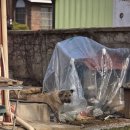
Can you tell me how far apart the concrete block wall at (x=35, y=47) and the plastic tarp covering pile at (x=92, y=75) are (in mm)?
1386

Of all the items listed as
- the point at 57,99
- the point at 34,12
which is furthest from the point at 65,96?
the point at 34,12

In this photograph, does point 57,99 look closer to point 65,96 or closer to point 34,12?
point 65,96

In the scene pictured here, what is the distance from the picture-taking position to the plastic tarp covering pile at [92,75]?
416 inches

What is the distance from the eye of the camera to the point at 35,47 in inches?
547

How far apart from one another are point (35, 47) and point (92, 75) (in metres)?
3.54

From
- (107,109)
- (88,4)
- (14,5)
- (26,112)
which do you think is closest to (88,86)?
(107,109)

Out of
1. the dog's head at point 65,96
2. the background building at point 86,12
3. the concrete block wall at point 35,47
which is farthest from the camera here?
the background building at point 86,12

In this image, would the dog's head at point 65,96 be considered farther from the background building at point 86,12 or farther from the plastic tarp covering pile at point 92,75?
the background building at point 86,12

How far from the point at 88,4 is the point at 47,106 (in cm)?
621

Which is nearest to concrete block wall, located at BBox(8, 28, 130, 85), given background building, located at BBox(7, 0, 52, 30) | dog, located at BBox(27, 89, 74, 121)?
dog, located at BBox(27, 89, 74, 121)

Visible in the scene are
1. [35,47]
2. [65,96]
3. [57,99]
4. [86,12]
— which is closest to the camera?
[65,96]

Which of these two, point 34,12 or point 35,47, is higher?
point 34,12

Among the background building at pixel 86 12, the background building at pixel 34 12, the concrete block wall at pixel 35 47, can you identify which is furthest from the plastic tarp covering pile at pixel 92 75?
the background building at pixel 34 12

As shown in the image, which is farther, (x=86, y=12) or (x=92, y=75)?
(x=86, y=12)
